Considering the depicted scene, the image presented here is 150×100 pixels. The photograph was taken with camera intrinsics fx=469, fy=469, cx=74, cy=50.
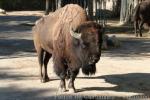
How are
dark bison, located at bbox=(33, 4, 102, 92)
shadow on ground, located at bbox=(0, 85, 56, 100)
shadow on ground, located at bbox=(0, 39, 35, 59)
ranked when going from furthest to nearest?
shadow on ground, located at bbox=(0, 39, 35, 59) < shadow on ground, located at bbox=(0, 85, 56, 100) < dark bison, located at bbox=(33, 4, 102, 92)

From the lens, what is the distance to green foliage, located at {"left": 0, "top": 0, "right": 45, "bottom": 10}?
152ft

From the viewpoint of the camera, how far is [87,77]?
11992 millimetres

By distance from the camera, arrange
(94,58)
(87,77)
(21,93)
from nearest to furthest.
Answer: (94,58) → (21,93) → (87,77)

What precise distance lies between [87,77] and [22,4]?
3596 cm

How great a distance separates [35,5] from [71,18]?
37.1m

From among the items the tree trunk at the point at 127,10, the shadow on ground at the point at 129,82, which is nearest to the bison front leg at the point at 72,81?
the shadow on ground at the point at 129,82

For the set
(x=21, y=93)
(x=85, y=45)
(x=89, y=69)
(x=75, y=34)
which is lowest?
(x=21, y=93)

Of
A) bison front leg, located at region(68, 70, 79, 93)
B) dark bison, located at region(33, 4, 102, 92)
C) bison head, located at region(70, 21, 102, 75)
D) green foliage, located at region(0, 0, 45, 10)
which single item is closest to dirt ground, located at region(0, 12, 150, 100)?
bison front leg, located at region(68, 70, 79, 93)

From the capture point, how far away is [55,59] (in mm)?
10273

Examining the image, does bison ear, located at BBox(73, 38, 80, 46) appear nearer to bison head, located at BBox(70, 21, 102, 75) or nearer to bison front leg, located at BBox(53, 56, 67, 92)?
bison head, located at BBox(70, 21, 102, 75)

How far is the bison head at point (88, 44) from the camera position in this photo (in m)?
9.23

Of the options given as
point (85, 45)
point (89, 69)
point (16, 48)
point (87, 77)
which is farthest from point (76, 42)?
point (16, 48)

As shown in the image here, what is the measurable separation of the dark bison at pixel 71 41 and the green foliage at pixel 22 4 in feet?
116

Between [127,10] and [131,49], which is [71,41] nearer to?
[131,49]
